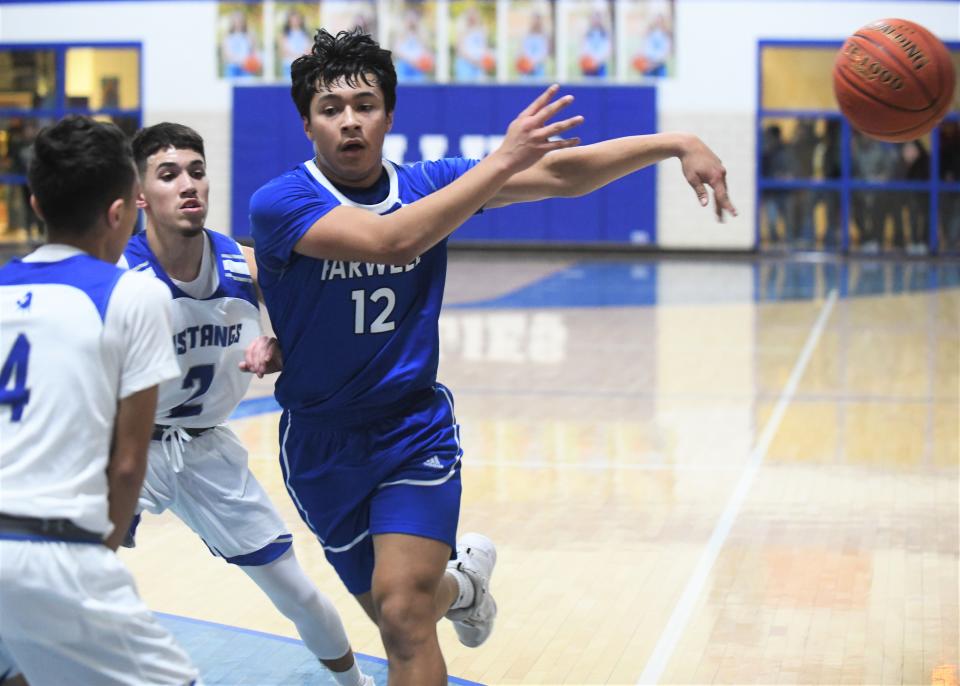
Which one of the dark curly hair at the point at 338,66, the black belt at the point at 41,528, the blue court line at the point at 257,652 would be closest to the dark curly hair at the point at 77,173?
the black belt at the point at 41,528

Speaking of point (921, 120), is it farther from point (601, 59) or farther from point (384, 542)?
point (601, 59)

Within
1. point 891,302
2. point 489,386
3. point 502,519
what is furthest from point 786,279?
point 502,519

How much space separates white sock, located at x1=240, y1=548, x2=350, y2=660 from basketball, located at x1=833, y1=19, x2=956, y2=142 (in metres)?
3.03

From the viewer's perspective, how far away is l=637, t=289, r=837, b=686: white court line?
16.4 feet

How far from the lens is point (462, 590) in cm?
421

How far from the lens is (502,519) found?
7055 millimetres

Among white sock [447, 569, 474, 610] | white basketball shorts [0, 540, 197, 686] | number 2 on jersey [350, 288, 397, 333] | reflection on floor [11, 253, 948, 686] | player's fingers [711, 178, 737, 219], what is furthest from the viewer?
reflection on floor [11, 253, 948, 686]

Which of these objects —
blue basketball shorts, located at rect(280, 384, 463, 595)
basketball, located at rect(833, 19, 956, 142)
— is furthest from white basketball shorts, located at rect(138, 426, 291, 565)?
basketball, located at rect(833, 19, 956, 142)

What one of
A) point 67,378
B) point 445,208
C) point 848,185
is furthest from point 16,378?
point 848,185

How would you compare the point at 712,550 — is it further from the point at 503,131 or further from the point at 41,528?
the point at 503,131

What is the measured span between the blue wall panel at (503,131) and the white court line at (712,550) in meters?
11.0

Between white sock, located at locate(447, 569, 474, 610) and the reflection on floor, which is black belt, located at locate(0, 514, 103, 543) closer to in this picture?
white sock, located at locate(447, 569, 474, 610)

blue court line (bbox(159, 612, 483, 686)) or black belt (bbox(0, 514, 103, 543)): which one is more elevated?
black belt (bbox(0, 514, 103, 543))

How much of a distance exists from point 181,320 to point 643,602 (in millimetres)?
2341
